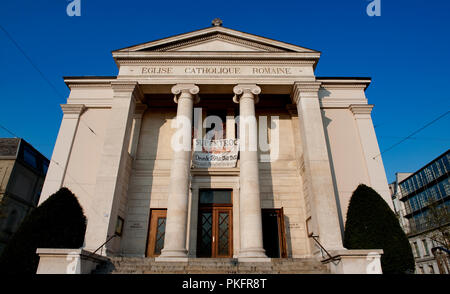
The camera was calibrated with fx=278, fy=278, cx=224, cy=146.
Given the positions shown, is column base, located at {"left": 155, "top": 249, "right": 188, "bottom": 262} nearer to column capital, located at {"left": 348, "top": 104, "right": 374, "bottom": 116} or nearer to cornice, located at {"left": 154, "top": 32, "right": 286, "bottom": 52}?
cornice, located at {"left": 154, "top": 32, "right": 286, "bottom": 52}

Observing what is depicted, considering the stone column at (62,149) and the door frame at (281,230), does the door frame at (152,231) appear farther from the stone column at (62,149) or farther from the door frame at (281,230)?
the door frame at (281,230)

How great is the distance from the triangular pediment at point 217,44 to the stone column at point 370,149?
4.39 metres

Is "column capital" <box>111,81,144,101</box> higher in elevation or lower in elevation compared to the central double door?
higher

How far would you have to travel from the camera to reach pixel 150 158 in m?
15.3

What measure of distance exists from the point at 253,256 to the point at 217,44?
1124 centimetres

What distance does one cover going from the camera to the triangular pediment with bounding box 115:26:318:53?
15.1 metres

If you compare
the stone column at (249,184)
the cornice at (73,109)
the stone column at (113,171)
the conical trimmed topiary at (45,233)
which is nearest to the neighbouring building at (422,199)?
the stone column at (249,184)

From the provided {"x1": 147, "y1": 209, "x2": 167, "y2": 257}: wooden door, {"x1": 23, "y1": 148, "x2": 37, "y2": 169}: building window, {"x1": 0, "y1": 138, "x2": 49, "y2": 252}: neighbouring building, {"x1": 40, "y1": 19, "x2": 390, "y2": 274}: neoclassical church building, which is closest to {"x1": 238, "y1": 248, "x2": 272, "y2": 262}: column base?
{"x1": 40, "y1": 19, "x2": 390, "y2": 274}: neoclassical church building

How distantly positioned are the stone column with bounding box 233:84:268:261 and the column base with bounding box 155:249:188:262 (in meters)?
2.22

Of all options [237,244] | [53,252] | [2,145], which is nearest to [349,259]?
[237,244]

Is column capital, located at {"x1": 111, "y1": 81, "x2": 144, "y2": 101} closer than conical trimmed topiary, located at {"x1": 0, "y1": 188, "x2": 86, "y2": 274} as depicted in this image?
No

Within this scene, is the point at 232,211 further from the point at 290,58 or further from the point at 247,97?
the point at 290,58

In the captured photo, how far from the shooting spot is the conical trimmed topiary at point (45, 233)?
9.07m

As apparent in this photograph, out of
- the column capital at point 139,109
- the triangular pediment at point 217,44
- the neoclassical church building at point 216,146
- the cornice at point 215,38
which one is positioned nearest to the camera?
the neoclassical church building at point 216,146
